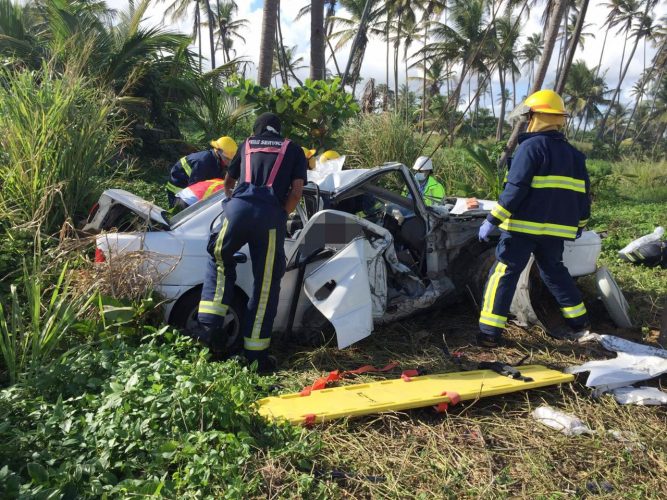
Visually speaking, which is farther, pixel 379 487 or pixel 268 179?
pixel 268 179

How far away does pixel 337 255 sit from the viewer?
3.56 metres

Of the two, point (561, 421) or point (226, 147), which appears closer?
point (561, 421)

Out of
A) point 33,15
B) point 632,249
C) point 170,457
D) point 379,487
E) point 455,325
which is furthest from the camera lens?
point 33,15

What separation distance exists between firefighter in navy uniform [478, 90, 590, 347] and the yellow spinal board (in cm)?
69

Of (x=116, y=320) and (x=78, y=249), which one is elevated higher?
(x=78, y=249)

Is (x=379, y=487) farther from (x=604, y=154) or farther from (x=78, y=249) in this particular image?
(x=604, y=154)

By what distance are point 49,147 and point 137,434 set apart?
3228 millimetres

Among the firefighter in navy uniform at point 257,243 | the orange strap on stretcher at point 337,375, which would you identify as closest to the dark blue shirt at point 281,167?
the firefighter in navy uniform at point 257,243

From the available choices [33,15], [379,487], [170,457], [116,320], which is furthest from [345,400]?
[33,15]

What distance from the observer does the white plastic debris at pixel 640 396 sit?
3031mm

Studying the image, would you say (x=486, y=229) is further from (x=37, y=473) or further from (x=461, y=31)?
(x=461, y=31)

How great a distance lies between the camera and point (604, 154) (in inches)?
1389

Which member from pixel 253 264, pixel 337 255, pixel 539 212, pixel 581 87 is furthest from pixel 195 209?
pixel 581 87

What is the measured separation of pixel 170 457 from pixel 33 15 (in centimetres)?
1058
